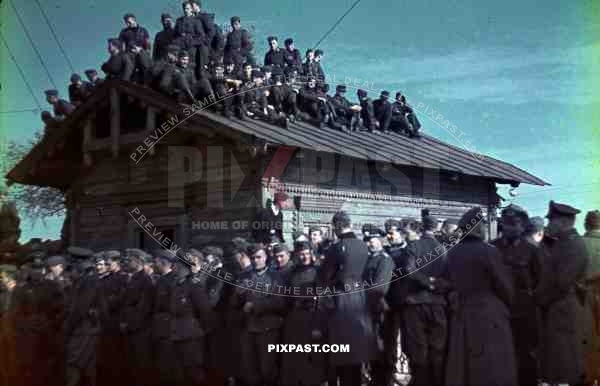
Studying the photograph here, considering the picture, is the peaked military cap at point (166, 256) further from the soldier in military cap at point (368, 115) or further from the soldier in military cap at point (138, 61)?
the soldier in military cap at point (368, 115)

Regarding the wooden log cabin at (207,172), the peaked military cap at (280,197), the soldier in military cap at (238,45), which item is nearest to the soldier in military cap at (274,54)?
the soldier in military cap at (238,45)

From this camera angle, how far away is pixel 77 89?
1468cm

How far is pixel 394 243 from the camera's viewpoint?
849cm

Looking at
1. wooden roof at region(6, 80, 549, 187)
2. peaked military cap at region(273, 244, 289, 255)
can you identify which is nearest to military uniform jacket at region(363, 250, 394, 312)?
peaked military cap at region(273, 244, 289, 255)

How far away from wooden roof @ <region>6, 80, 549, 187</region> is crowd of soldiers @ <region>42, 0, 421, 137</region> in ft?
0.88

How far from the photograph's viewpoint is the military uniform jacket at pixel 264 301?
27.1ft

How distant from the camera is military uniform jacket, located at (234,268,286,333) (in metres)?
8.27

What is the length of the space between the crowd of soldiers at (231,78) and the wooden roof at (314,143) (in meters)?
0.27

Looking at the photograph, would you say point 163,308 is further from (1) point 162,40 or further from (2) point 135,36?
(1) point 162,40

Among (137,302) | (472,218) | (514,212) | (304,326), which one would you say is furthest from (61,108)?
(472,218)

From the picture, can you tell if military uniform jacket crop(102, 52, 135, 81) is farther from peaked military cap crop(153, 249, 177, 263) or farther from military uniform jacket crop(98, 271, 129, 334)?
military uniform jacket crop(98, 271, 129, 334)

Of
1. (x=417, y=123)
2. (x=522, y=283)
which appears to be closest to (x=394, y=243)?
(x=522, y=283)

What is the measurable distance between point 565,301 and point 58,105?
10881 mm

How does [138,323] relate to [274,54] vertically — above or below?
below
